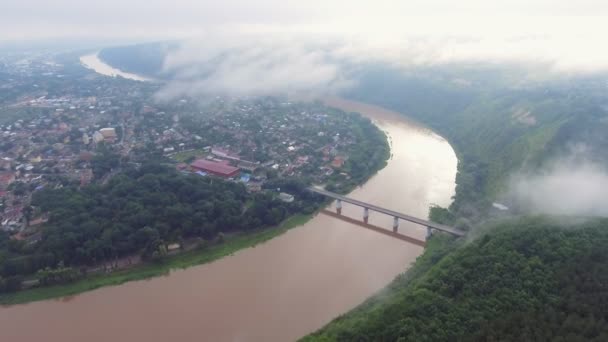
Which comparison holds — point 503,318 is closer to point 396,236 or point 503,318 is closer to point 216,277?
point 396,236

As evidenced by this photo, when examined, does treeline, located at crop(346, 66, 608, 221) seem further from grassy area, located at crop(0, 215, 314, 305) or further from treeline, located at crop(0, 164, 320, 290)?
treeline, located at crop(0, 164, 320, 290)

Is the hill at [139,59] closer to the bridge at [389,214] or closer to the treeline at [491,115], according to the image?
the treeline at [491,115]

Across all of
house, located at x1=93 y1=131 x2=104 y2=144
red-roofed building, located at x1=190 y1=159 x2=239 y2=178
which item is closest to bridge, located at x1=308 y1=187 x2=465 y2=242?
red-roofed building, located at x1=190 y1=159 x2=239 y2=178

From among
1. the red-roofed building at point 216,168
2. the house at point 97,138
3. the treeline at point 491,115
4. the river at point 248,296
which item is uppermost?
the treeline at point 491,115

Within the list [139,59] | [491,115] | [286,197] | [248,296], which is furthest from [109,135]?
[139,59]

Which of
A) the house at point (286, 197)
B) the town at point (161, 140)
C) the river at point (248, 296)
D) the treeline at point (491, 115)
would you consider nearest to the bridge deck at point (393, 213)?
the river at point (248, 296)

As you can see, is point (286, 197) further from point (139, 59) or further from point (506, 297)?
point (139, 59)
